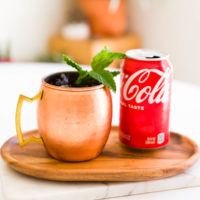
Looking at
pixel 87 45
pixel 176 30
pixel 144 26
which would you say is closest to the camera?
pixel 176 30

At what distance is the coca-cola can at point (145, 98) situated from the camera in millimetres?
707

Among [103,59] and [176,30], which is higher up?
[103,59]

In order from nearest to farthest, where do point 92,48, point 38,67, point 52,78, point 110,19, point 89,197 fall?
point 89,197 < point 52,78 < point 38,67 < point 92,48 < point 110,19

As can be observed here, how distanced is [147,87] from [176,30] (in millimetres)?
2563

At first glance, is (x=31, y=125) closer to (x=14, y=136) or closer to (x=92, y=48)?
(x=14, y=136)

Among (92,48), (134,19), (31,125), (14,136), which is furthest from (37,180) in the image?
(134,19)

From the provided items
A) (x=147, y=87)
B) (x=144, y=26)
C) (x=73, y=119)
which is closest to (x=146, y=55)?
(x=147, y=87)

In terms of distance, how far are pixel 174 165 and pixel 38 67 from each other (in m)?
0.80

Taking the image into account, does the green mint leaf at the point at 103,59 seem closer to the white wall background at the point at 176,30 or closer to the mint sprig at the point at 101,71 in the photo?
the mint sprig at the point at 101,71

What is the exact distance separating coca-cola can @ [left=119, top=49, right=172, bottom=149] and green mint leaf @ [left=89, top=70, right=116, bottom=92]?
0.05m

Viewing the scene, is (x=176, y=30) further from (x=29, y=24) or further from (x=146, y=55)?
(x=146, y=55)

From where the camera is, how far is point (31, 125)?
0.92m

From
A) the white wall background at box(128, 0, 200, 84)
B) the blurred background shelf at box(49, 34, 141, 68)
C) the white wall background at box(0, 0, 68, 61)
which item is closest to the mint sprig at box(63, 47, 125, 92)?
the white wall background at box(128, 0, 200, 84)

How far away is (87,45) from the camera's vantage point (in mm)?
3248
